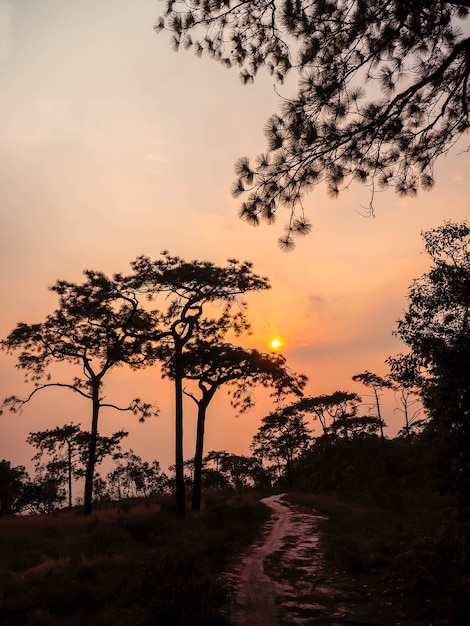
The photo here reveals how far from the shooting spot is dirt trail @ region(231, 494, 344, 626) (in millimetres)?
6484

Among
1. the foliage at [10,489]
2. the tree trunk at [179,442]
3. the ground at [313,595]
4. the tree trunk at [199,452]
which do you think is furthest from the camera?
the foliage at [10,489]

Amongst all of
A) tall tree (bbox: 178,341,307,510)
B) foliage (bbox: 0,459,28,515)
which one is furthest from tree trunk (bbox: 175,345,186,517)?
foliage (bbox: 0,459,28,515)

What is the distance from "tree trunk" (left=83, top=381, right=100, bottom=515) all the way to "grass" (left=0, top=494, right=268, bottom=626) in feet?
18.8

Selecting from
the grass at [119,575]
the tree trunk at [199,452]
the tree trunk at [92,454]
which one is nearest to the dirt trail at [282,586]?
the grass at [119,575]

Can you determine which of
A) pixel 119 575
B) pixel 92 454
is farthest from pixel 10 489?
pixel 119 575

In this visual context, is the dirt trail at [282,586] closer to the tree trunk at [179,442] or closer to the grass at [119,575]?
the grass at [119,575]

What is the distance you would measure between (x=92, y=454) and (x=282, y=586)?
564 inches

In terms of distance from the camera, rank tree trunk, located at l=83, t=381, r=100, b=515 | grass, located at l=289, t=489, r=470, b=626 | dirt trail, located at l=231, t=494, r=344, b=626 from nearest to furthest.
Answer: grass, located at l=289, t=489, r=470, b=626 < dirt trail, located at l=231, t=494, r=344, b=626 < tree trunk, located at l=83, t=381, r=100, b=515

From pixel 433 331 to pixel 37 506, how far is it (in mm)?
46087

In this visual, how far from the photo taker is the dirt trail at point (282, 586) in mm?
6484

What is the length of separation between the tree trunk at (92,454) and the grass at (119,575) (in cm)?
572

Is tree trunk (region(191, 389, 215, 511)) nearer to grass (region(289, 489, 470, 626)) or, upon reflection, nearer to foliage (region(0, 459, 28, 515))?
grass (region(289, 489, 470, 626))

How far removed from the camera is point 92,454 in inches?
789

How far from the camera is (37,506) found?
4184 centimetres
